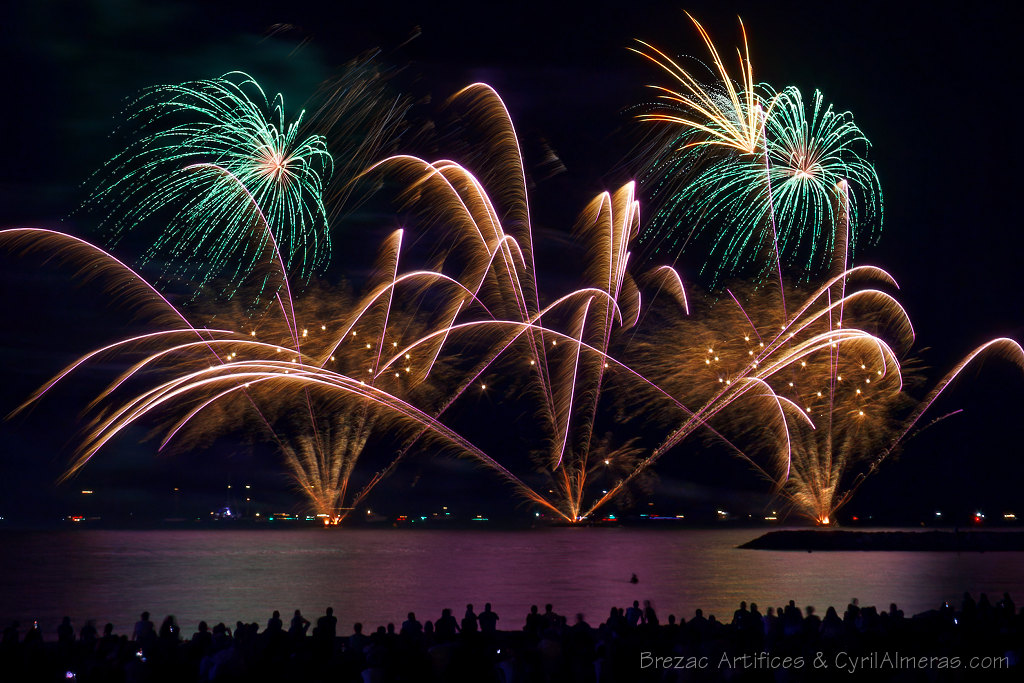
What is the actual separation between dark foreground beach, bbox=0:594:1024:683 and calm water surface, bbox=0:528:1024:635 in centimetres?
1233

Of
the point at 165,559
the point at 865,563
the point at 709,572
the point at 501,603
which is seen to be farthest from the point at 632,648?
the point at 165,559

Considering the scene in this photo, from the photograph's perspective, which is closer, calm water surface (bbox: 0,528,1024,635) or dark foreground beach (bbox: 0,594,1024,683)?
dark foreground beach (bbox: 0,594,1024,683)

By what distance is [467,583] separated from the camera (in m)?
46.3

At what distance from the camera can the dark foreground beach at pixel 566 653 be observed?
12023 millimetres

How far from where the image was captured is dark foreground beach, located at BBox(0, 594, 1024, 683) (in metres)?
12.0

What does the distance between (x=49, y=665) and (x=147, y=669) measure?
9.99 ft

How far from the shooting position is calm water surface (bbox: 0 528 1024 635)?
33719 millimetres

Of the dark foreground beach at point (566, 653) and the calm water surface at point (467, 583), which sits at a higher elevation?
the calm water surface at point (467, 583)

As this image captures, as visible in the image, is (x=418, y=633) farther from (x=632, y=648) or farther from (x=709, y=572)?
(x=709, y=572)

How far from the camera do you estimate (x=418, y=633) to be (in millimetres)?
16344

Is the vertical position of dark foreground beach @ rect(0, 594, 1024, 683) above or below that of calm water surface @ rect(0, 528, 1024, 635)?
below

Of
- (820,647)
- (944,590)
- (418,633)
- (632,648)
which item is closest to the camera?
(820,647)

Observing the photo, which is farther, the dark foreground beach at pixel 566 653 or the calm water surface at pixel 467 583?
the calm water surface at pixel 467 583

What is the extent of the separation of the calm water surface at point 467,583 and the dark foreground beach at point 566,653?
12326 millimetres
